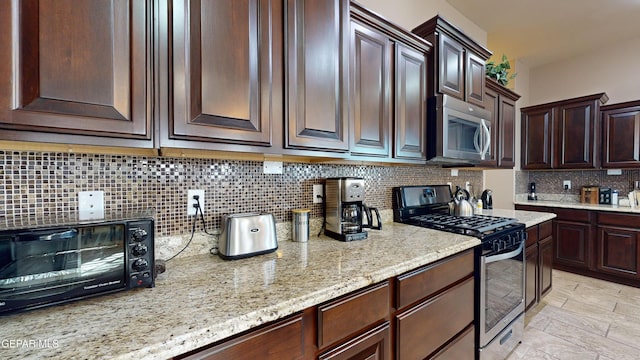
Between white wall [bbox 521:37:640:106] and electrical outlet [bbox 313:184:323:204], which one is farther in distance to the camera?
white wall [bbox 521:37:640:106]

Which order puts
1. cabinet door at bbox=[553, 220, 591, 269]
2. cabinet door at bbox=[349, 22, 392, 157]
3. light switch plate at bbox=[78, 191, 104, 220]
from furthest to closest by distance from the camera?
1. cabinet door at bbox=[553, 220, 591, 269]
2. cabinet door at bbox=[349, 22, 392, 157]
3. light switch plate at bbox=[78, 191, 104, 220]

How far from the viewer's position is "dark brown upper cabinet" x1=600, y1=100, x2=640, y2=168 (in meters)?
3.24

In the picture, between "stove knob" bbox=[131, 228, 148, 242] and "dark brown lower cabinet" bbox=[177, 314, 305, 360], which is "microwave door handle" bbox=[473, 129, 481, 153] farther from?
"stove knob" bbox=[131, 228, 148, 242]

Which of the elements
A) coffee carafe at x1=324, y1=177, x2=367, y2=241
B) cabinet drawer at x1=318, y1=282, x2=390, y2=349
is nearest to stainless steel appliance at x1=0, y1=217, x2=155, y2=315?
cabinet drawer at x1=318, y1=282, x2=390, y2=349

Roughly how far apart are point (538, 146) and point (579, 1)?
194 centimetres

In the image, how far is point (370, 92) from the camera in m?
1.58

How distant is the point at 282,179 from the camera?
5.15 ft

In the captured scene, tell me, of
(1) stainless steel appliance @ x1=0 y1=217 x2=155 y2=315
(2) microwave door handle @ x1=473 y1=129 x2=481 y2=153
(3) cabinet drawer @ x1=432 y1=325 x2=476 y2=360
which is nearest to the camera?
(1) stainless steel appliance @ x1=0 y1=217 x2=155 y2=315

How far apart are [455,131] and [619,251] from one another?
3.06 metres

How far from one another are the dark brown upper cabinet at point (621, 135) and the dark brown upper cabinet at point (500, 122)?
1698 millimetres

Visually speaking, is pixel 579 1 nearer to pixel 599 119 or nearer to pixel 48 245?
pixel 599 119

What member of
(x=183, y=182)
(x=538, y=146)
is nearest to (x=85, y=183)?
(x=183, y=182)

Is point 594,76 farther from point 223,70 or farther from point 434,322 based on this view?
point 223,70

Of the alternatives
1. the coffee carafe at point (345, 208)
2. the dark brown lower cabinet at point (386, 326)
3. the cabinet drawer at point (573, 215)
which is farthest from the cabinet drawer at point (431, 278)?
the cabinet drawer at point (573, 215)
